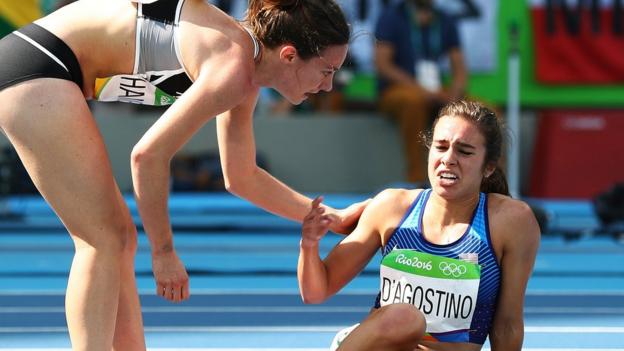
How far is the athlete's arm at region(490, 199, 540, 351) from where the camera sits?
12.5 ft

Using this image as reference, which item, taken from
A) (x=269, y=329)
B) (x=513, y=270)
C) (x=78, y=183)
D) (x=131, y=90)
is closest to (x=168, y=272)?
(x=78, y=183)

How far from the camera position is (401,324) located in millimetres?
3674

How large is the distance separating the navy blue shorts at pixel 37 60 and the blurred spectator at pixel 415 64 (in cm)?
654

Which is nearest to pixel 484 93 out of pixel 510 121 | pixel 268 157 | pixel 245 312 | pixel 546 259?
pixel 510 121

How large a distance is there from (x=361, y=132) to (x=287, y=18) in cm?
719

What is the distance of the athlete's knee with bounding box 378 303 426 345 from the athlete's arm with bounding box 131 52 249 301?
0.69 m

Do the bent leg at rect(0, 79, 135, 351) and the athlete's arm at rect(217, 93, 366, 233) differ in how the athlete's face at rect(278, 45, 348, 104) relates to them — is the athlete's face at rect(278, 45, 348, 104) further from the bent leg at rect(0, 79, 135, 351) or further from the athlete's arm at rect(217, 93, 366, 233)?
the bent leg at rect(0, 79, 135, 351)

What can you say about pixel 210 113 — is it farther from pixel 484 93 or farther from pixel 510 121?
pixel 484 93

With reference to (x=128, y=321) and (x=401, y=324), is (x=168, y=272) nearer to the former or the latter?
(x=128, y=321)

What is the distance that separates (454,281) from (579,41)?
7830 mm

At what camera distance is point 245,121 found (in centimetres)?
413

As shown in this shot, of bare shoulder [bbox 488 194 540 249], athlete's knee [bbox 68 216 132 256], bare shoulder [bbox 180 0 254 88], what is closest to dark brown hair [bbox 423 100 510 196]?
bare shoulder [bbox 488 194 540 249]

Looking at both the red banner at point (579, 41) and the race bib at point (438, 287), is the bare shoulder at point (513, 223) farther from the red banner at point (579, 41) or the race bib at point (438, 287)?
the red banner at point (579, 41)

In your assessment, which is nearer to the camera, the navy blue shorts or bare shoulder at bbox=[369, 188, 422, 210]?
the navy blue shorts
